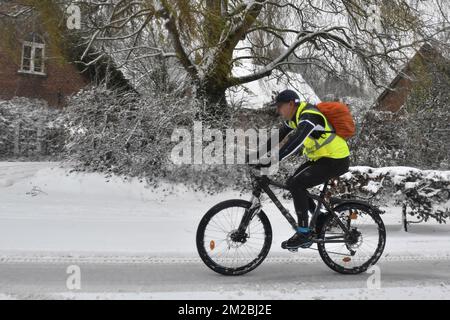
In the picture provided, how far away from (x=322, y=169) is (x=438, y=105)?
8.92 meters

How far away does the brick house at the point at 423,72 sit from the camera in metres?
11.8

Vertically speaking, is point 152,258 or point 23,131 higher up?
point 23,131

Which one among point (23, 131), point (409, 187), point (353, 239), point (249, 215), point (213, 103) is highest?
point (213, 103)

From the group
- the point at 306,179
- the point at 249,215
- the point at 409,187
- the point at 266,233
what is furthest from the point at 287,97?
the point at 409,187

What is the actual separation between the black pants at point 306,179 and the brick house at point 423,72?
7.78m

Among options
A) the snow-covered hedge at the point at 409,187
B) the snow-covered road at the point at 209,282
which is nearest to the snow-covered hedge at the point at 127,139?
the snow-covered hedge at the point at 409,187

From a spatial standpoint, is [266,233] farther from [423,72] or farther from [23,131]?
[23,131]

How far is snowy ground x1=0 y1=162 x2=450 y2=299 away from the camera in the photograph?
12.9 ft

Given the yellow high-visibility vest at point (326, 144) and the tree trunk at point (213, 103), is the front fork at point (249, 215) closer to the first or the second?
the yellow high-visibility vest at point (326, 144)

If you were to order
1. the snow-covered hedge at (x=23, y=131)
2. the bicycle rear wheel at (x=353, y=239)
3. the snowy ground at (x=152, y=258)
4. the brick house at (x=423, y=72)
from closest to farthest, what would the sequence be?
the snowy ground at (x=152, y=258) < the bicycle rear wheel at (x=353, y=239) < the brick house at (x=423, y=72) < the snow-covered hedge at (x=23, y=131)

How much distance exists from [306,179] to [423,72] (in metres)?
9.00

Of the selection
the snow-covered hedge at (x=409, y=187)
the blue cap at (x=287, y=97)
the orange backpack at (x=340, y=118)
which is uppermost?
the blue cap at (x=287, y=97)

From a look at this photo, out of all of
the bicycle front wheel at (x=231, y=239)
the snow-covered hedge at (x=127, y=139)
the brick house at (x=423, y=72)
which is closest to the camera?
the bicycle front wheel at (x=231, y=239)

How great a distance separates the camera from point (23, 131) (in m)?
13.6
